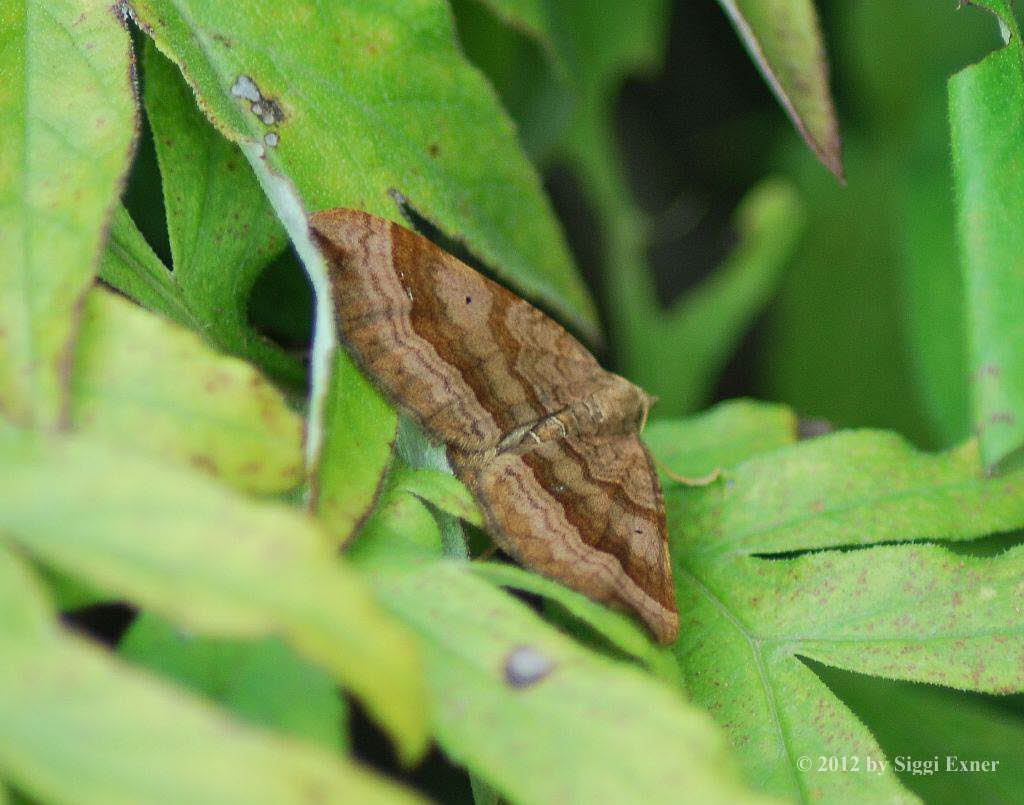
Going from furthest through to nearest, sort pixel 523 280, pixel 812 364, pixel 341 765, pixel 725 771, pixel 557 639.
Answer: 1. pixel 812 364
2. pixel 523 280
3. pixel 557 639
4. pixel 725 771
5. pixel 341 765

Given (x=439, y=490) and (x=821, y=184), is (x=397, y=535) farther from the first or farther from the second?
(x=821, y=184)

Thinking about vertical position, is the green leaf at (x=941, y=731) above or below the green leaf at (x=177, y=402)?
below

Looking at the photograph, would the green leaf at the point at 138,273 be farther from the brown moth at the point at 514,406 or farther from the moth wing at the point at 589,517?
the moth wing at the point at 589,517

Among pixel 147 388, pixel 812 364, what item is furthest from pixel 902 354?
pixel 147 388

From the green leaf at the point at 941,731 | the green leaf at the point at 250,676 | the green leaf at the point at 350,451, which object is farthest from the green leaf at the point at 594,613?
the green leaf at the point at 941,731

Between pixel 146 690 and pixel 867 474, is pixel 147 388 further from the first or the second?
pixel 867 474
